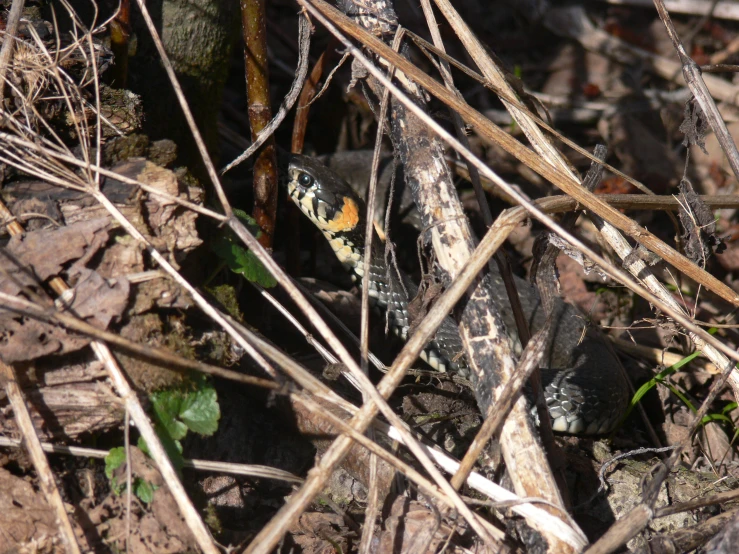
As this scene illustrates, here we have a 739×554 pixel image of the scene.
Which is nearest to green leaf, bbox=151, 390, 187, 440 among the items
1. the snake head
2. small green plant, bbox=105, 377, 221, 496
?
small green plant, bbox=105, 377, 221, 496

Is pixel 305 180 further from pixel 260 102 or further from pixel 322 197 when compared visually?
pixel 260 102

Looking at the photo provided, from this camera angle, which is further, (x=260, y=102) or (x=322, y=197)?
(x=322, y=197)

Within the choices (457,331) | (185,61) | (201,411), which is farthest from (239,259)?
(457,331)

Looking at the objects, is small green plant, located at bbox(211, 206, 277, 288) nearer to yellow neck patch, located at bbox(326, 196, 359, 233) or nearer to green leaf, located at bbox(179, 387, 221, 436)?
green leaf, located at bbox(179, 387, 221, 436)

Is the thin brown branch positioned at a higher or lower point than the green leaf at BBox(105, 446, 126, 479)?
higher

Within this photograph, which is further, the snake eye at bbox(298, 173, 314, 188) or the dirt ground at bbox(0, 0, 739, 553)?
the snake eye at bbox(298, 173, 314, 188)

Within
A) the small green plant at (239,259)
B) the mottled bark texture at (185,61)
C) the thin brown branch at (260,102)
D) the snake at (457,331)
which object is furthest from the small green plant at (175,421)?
the snake at (457,331)

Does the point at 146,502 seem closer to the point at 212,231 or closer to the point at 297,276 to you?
the point at 212,231
